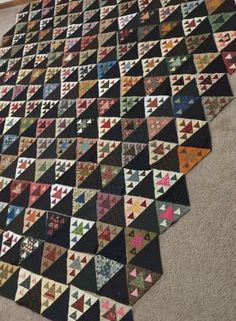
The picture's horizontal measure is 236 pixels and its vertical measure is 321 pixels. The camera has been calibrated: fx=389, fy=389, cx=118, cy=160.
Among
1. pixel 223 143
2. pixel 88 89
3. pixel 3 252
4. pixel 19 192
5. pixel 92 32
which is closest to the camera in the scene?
pixel 223 143

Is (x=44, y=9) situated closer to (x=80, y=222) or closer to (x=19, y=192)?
(x=19, y=192)

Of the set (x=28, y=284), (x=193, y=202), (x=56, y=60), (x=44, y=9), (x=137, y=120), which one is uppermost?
(x=44, y=9)

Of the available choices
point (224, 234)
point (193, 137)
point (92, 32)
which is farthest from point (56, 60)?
point (224, 234)

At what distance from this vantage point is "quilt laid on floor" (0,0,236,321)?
138cm

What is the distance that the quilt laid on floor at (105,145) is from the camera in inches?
54.4

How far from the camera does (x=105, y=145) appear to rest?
1.64 metres

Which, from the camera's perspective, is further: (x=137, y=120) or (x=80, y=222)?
(x=137, y=120)

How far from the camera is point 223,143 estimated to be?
1.43 meters

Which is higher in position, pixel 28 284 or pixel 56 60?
pixel 56 60

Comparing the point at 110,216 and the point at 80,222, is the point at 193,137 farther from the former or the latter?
the point at 80,222

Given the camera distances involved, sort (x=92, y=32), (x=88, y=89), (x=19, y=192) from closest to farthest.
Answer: (x=19, y=192)
(x=88, y=89)
(x=92, y=32)

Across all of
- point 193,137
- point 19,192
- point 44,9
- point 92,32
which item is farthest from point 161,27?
point 19,192

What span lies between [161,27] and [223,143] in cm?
75

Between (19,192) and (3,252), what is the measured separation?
0.27 meters
